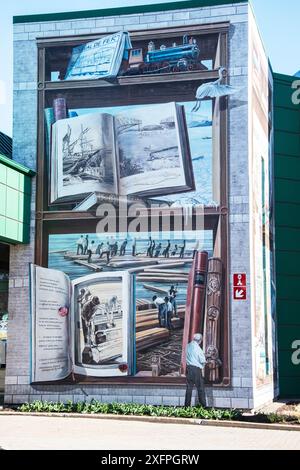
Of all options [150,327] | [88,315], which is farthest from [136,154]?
[150,327]

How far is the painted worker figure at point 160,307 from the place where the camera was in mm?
17375

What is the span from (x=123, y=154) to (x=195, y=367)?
5297mm

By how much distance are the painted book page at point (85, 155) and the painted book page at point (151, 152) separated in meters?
0.33

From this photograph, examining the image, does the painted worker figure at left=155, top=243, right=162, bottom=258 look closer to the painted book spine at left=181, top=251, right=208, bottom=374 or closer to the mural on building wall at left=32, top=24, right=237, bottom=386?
the mural on building wall at left=32, top=24, right=237, bottom=386

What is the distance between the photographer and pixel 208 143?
17875 millimetres

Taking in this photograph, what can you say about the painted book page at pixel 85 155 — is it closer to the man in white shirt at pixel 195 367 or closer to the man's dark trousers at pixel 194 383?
the man in white shirt at pixel 195 367

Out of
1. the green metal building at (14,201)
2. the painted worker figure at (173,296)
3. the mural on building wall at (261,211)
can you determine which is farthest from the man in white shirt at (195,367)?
the green metal building at (14,201)

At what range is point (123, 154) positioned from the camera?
18125mm

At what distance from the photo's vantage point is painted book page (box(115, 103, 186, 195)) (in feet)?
58.5

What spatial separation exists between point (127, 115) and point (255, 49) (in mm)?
3706

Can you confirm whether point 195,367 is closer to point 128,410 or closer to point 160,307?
point 160,307

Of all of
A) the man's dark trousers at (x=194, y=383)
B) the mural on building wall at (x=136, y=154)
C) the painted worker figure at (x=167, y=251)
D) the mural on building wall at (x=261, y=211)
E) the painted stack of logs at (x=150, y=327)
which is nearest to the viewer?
the man's dark trousers at (x=194, y=383)

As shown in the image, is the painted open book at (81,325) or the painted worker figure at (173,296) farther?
the painted open book at (81,325)
